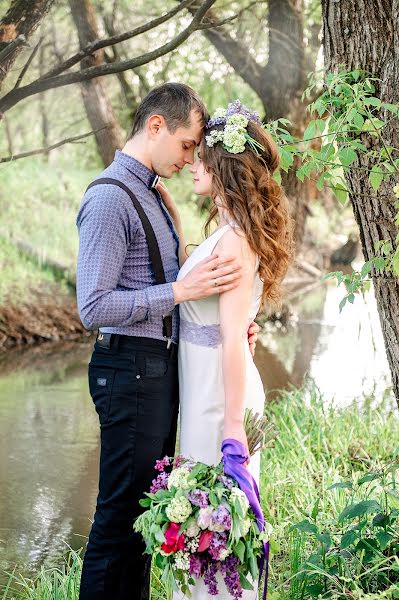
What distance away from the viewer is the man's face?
3.25 metres

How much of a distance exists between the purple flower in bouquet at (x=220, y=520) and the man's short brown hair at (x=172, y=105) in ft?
4.48

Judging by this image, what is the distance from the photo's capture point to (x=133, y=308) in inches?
118

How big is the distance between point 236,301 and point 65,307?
878cm

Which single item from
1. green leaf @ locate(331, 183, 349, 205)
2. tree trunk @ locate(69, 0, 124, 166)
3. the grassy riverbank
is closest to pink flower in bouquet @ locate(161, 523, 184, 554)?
the grassy riverbank

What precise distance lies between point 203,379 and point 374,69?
1.44m

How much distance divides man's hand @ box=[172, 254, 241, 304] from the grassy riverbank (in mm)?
1038

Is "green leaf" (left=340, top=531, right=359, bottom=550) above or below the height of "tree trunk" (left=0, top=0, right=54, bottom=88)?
below

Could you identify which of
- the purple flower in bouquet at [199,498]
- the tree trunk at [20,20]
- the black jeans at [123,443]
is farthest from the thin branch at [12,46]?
the purple flower in bouquet at [199,498]

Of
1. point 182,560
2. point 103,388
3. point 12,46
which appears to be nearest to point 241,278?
point 103,388

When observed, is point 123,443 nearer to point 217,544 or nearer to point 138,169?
point 217,544

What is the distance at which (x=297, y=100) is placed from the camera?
10.7 metres

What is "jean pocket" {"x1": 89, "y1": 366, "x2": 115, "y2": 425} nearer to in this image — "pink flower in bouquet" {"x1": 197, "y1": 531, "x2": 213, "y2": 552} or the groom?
the groom

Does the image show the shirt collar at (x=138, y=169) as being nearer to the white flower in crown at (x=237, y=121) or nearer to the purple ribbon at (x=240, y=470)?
the white flower in crown at (x=237, y=121)

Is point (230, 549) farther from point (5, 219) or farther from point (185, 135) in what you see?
point (5, 219)
